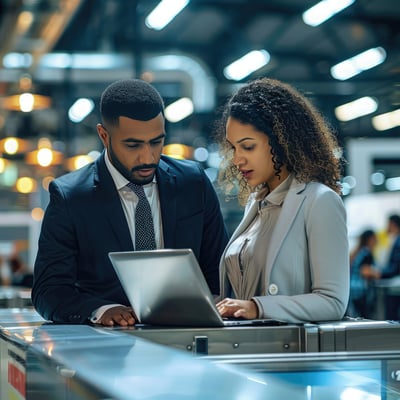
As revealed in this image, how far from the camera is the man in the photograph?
2.74 m

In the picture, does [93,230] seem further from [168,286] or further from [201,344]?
[201,344]

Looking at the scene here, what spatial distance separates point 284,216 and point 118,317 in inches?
19.7

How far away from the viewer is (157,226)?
286 centimetres

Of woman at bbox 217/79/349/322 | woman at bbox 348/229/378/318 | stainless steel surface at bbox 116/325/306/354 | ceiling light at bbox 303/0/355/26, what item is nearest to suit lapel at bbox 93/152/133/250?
woman at bbox 217/79/349/322

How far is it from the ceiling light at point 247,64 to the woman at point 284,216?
33.5ft

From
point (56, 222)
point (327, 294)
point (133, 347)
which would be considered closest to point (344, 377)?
point (133, 347)

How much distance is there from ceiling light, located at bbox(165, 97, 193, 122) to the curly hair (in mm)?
10043

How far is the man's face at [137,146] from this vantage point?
8.99 ft

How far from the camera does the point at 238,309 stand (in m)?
2.38

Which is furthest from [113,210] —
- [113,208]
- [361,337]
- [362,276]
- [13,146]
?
[13,146]

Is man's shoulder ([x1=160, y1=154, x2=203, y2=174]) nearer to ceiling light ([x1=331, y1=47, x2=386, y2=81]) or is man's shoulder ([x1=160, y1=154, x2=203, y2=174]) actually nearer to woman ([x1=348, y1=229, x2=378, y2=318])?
woman ([x1=348, y1=229, x2=378, y2=318])

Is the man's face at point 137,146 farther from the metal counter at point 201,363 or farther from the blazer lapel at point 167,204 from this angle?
the metal counter at point 201,363

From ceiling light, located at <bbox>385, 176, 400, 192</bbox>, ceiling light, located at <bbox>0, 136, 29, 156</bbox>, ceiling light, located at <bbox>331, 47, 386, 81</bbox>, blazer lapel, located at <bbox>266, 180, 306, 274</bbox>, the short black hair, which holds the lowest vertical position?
blazer lapel, located at <bbox>266, 180, 306, 274</bbox>

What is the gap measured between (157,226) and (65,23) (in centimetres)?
1096
